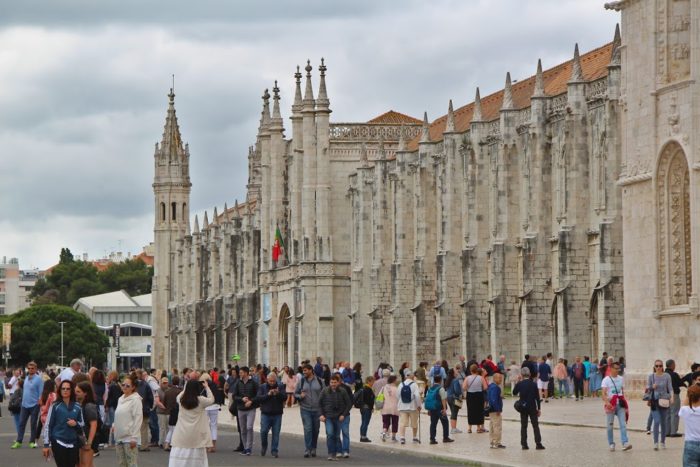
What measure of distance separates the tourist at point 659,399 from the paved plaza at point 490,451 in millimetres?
328

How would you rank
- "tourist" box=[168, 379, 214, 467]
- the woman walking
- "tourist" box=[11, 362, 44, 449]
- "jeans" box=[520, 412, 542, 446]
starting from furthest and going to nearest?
"tourist" box=[11, 362, 44, 449]
"jeans" box=[520, 412, 542, 446]
the woman walking
"tourist" box=[168, 379, 214, 467]

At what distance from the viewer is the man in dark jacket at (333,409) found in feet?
104

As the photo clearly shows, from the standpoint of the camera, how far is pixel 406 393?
115ft

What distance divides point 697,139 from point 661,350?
15.6 feet

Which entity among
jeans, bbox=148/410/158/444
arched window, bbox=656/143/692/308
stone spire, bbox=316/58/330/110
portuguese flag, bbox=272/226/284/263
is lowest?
jeans, bbox=148/410/158/444

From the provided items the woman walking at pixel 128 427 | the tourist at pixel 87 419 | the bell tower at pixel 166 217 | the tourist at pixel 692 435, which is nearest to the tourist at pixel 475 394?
the woman walking at pixel 128 427

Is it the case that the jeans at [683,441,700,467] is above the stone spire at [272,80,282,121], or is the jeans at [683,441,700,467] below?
below

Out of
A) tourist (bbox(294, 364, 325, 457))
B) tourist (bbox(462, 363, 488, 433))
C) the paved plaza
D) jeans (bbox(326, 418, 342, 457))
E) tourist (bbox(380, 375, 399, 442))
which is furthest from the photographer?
tourist (bbox(462, 363, 488, 433))

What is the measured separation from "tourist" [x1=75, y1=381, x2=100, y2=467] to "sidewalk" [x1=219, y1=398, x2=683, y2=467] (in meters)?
7.81

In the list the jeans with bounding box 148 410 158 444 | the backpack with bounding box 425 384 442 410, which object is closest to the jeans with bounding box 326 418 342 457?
the backpack with bounding box 425 384 442 410

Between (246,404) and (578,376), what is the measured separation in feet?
58.6

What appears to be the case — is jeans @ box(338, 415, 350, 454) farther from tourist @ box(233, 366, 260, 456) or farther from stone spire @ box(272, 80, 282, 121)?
stone spire @ box(272, 80, 282, 121)

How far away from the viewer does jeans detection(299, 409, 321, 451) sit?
1283 inches

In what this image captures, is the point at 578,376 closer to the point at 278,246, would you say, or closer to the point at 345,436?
the point at 345,436
